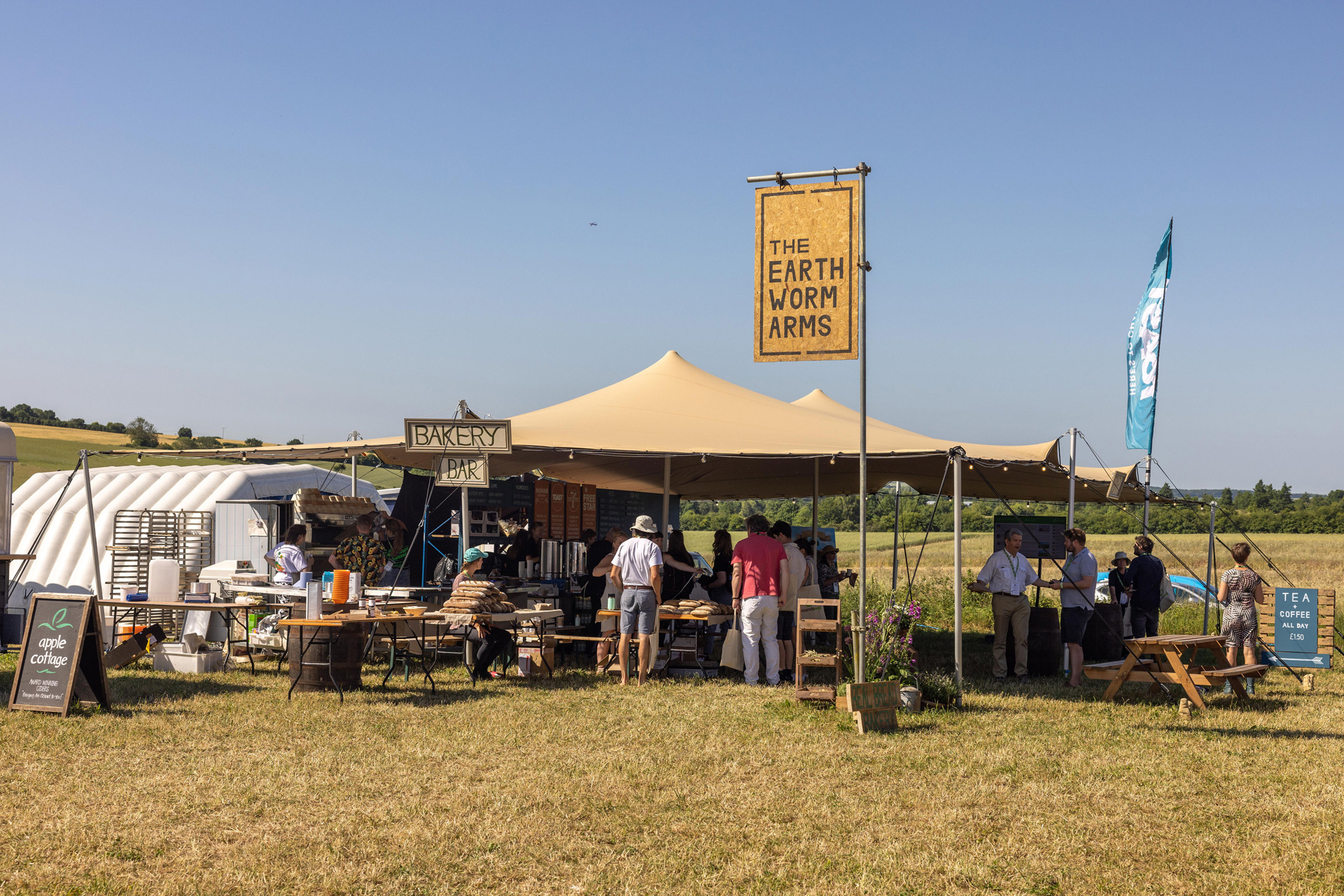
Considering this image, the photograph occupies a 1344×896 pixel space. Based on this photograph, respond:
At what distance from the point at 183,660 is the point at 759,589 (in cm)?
485

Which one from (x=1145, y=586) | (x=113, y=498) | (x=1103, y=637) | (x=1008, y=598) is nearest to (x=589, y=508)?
(x=1008, y=598)

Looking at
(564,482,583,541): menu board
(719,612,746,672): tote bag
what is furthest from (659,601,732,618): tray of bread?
(564,482,583,541): menu board

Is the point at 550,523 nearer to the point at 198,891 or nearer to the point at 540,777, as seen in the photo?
the point at 540,777

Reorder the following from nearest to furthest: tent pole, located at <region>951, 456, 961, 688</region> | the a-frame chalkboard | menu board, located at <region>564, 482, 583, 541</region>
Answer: the a-frame chalkboard < tent pole, located at <region>951, 456, 961, 688</region> < menu board, located at <region>564, 482, 583, 541</region>

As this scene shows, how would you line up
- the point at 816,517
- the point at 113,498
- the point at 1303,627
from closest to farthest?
the point at 1303,627 → the point at 816,517 → the point at 113,498

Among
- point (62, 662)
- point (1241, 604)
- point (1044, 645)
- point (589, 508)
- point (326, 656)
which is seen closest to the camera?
point (62, 662)

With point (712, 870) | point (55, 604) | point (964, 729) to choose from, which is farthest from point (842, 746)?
point (55, 604)

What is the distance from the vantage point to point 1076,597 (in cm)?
962

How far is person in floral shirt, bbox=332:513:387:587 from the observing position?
1060 centimetres

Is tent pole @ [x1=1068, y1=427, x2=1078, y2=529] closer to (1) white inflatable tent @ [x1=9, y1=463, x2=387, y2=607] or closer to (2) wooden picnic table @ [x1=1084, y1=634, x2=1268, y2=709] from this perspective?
(2) wooden picnic table @ [x1=1084, y1=634, x2=1268, y2=709]

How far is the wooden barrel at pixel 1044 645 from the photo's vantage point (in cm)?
975

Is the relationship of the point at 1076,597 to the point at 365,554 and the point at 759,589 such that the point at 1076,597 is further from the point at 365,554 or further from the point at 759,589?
the point at 365,554

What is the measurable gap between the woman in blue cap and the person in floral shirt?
6.04ft

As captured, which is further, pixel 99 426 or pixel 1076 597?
pixel 99 426
